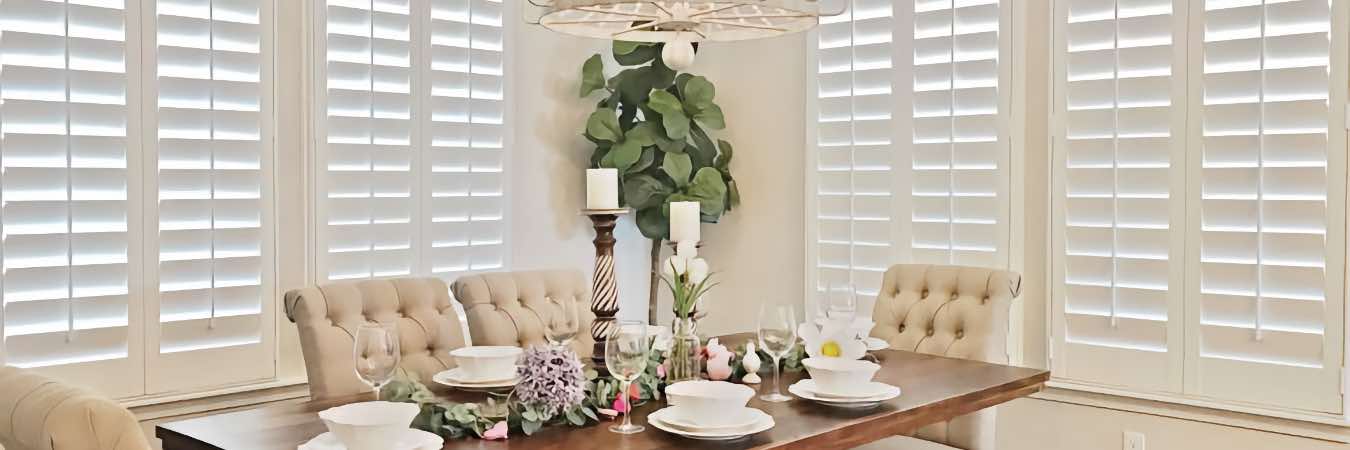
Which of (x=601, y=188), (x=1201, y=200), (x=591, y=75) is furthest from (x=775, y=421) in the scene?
(x=591, y=75)

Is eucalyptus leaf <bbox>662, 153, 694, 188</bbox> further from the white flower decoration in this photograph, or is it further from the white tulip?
the white tulip

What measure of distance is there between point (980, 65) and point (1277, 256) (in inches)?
42.6

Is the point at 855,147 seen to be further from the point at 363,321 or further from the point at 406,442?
the point at 406,442

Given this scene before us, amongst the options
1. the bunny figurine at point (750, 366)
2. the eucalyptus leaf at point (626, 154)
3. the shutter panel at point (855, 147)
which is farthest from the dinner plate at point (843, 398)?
the eucalyptus leaf at point (626, 154)

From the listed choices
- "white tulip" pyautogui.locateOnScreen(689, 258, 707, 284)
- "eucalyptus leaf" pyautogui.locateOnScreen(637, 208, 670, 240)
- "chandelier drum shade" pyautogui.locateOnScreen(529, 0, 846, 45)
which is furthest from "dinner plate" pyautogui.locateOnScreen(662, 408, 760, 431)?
"eucalyptus leaf" pyautogui.locateOnScreen(637, 208, 670, 240)

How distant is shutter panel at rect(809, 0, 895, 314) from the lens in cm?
394

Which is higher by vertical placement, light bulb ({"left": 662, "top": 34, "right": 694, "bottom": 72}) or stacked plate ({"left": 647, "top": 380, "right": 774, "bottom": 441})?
light bulb ({"left": 662, "top": 34, "right": 694, "bottom": 72})

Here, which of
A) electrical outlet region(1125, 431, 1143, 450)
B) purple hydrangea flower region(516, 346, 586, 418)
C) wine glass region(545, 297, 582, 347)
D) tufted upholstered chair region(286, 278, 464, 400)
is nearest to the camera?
purple hydrangea flower region(516, 346, 586, 418)

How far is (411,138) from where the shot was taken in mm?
3725

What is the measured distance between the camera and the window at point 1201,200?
3.08 metres

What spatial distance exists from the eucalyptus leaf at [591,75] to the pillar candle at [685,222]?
162 cm

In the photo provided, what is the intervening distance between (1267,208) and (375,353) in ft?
8.27

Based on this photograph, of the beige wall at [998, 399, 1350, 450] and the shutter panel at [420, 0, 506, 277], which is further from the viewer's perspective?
the shutter panel at [420, 0, 506, 277]

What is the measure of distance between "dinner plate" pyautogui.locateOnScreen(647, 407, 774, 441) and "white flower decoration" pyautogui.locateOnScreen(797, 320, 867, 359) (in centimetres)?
64
